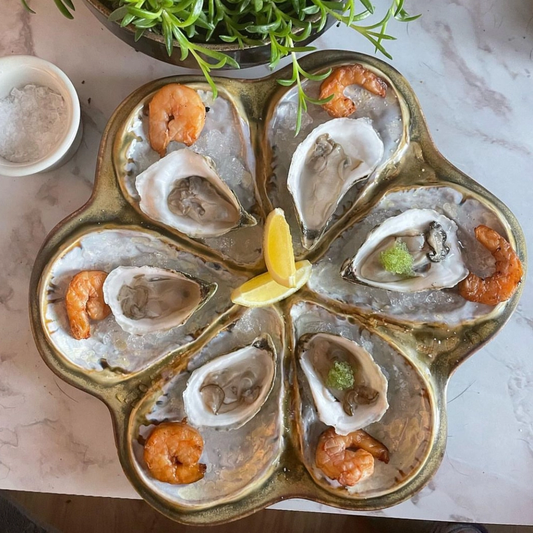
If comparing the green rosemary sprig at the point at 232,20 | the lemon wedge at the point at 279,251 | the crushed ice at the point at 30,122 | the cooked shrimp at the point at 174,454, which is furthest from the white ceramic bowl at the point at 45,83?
the cooked shrimp at the point at 174,454

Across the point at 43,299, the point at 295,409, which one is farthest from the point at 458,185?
the point at 43,299

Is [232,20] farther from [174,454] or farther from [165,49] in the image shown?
[174,454]

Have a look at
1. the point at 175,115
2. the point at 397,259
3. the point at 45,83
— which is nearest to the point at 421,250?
the point at 397,259

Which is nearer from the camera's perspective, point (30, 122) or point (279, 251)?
point (279, 251)

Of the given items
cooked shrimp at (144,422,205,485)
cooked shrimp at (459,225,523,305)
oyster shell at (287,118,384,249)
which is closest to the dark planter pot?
oyster shell at (287,118,384,249)

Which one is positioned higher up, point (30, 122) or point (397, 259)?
point (397, 259)

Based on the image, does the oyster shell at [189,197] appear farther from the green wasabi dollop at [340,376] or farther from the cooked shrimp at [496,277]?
the cooked shrimp at [496,277]

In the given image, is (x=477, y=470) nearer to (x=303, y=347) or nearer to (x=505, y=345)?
(x=505, y=345)
